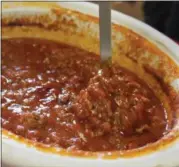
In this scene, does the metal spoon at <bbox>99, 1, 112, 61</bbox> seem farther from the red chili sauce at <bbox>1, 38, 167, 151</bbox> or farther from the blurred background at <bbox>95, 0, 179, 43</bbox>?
the blurred background at <bbox>95, 0, 179, 43</bbox>

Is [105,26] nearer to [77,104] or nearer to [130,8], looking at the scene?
[77,104]

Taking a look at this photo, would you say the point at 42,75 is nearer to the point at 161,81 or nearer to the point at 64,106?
the point at 64,106

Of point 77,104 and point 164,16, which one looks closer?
point 77,104

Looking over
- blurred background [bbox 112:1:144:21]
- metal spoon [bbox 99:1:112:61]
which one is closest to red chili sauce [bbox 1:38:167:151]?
metal spoon [bbox 99:1:112:61]

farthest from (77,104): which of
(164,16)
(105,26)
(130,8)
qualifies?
(130,8)

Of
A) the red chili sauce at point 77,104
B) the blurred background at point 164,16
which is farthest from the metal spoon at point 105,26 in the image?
the blurred background at point 164,16
